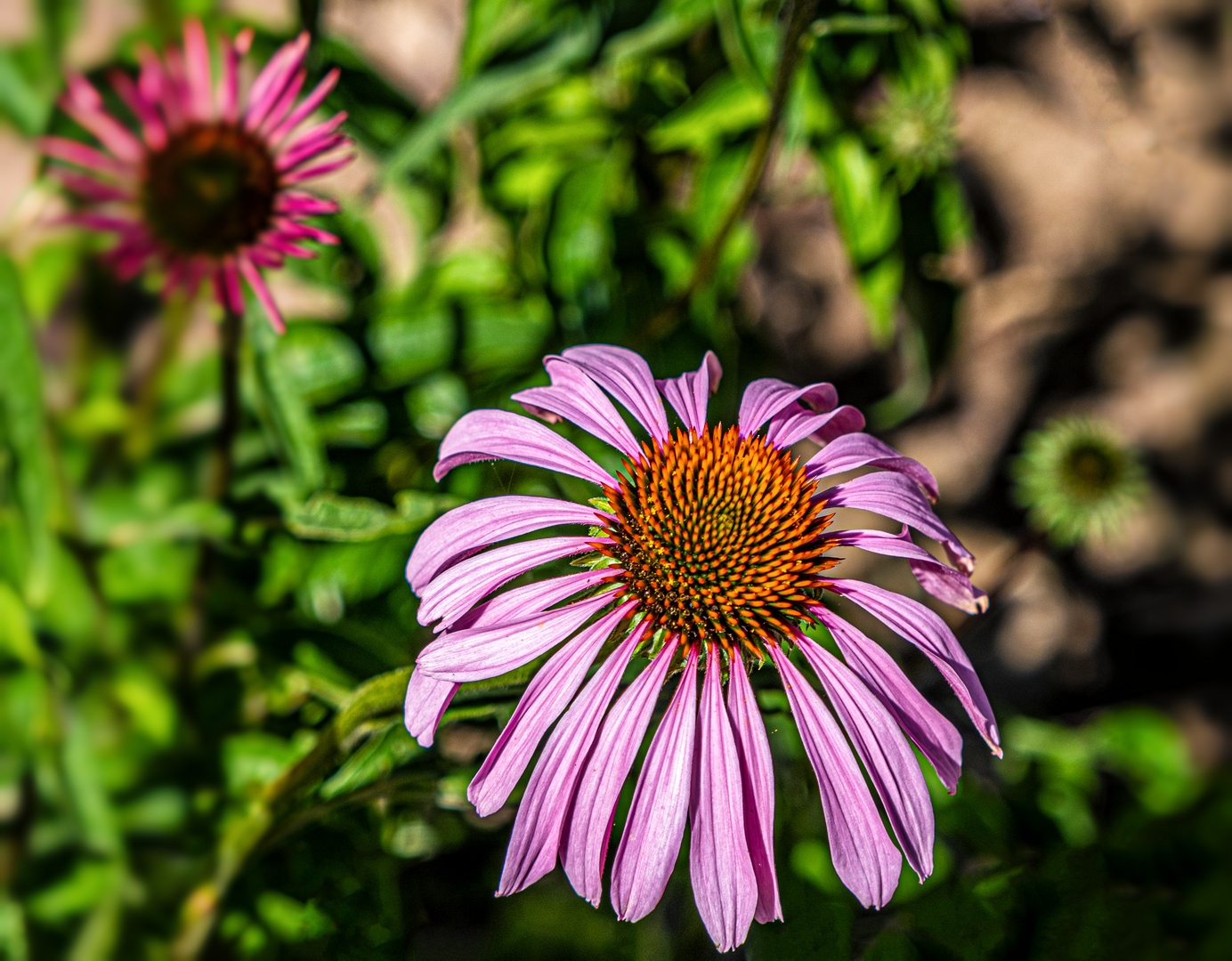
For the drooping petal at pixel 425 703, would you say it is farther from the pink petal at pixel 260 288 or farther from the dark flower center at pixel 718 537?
the pink petal at pixel 260 288

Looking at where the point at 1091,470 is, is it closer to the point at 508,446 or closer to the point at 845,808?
the point at 845,808

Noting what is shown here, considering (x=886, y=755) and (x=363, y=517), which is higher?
(x=363, y=517)

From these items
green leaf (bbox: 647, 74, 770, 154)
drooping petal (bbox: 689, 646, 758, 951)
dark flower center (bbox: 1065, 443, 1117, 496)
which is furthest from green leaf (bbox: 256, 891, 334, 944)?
dark flower center (bbox: 1065, 443, 1117, 496)

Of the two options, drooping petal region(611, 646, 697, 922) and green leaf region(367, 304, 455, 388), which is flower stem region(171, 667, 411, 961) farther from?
green leaf region(367, 304, 455, 388)

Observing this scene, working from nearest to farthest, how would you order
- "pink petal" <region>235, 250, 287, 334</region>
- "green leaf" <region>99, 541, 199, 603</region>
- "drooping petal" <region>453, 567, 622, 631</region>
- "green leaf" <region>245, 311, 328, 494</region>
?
"drooping petal" <region>453, 567, 622, 631</region>, "pink petal" <region>235, 250, 287, 334</region>, "green leaf" <region>245, 311, 328, 494</region>, "green leaf" <region>99, 541, 199, 603</region>

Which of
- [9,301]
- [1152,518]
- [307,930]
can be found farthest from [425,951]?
[1152,518]

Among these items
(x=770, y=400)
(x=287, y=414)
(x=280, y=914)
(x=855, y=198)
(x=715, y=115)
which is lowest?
(x=280, y=914)

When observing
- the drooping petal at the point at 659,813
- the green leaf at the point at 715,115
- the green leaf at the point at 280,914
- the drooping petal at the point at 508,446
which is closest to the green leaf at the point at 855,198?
the green leaf at the point at 715,115

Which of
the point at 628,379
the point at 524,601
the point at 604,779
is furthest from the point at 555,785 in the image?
the point at 628,379
